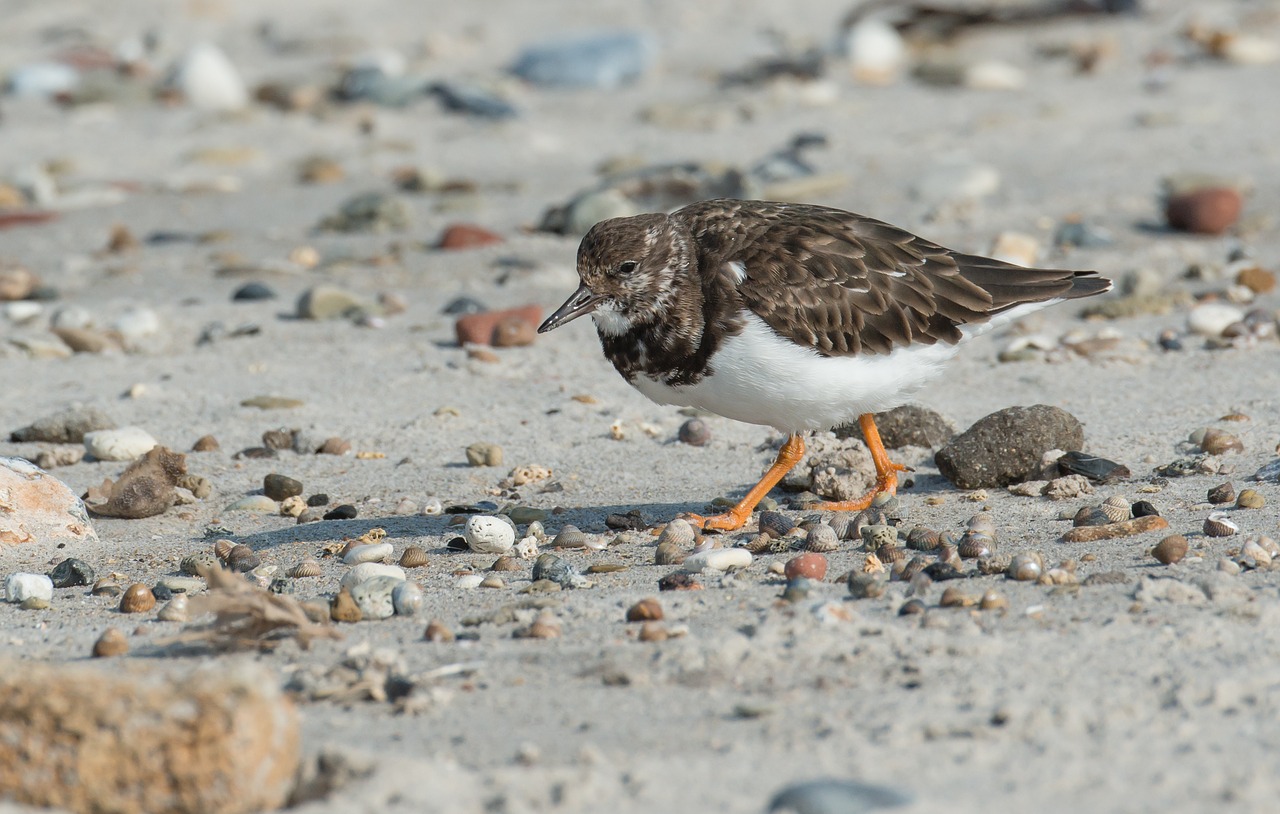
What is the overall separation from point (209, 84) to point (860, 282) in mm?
7900

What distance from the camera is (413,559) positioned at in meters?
4.61

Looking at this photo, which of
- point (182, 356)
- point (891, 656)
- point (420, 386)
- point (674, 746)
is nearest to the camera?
point (674, 746)

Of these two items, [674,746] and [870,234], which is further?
[870,234]

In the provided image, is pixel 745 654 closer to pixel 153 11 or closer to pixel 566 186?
pixel 566 186

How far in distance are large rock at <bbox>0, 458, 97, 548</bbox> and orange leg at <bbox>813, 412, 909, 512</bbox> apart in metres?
2.49

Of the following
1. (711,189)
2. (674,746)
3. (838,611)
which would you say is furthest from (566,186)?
(674,746)

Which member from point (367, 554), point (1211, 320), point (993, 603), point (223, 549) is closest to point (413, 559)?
point (367, 554)

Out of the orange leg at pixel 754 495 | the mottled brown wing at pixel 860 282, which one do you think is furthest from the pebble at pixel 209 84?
the orange leg at pixel 754 495

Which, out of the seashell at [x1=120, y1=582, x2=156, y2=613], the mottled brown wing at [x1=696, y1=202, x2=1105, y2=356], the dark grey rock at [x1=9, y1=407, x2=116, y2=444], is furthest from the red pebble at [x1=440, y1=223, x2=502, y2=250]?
the seashell at [x1=120, y1=582, x2=156, y2=613]

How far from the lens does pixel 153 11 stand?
13.9 meters

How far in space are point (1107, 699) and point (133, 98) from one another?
33.3 ft

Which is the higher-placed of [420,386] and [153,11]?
[153,11]

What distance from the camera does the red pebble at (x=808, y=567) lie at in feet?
13.9

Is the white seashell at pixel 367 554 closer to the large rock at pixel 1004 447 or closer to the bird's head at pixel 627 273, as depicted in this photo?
the bird's head at pixel 627 273
